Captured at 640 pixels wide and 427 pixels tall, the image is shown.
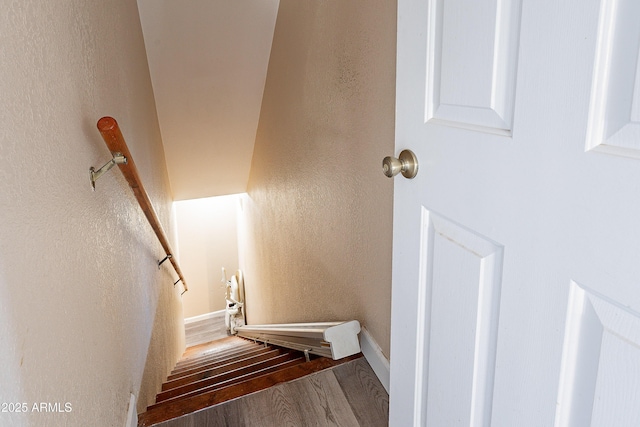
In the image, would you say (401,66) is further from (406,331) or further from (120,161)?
(120,161)

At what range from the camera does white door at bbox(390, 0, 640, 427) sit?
53cm

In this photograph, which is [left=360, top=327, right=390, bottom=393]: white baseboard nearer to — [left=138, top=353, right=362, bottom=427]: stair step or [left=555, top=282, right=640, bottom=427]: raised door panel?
[left=138, top=353, right=362, bottom=427]: stair step

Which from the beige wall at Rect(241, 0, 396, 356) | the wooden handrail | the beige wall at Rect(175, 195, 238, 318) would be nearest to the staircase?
the beige wall at Rect(241, 0, 396, 356)

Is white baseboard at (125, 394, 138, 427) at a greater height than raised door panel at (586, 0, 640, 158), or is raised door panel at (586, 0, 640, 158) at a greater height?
raised door panel at (586, 0, 640, 158)

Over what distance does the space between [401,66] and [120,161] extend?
0.84 metres

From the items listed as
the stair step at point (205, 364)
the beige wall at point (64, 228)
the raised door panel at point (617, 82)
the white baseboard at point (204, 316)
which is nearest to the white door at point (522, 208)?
the raised door panel at point (617, 82)

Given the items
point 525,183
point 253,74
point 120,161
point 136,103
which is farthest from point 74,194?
point 253,74

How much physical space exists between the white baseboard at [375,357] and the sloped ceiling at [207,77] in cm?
189

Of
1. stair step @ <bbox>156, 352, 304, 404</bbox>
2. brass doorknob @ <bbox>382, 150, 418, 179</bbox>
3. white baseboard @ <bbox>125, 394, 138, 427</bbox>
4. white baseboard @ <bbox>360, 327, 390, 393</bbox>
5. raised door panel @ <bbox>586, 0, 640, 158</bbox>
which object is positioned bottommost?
stair step @ <bbox>156, 352, 304, 404</bbox>

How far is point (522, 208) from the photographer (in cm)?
67

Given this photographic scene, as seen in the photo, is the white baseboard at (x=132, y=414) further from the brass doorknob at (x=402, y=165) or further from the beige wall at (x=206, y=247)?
the beige wall at (x=206, y=247)

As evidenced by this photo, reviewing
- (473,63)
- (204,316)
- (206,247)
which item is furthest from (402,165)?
(204,316)

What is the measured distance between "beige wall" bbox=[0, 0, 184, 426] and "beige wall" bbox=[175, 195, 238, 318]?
419cm

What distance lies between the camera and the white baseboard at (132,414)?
1.47 m
